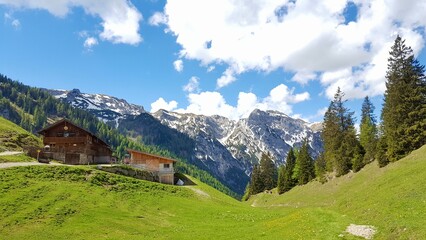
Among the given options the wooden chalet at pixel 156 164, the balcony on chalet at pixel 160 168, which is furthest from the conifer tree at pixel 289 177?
the balcony on chalet at pixel 160 168

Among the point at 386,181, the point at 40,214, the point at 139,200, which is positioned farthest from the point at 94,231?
the point at 386,181

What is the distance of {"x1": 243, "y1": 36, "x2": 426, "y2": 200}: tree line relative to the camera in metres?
57.0

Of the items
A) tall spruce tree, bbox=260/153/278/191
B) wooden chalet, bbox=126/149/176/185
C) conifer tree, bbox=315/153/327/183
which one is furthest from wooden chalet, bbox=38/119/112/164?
tall spruce tree, bbox=260/153/278/191

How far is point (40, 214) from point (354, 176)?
58050 mm

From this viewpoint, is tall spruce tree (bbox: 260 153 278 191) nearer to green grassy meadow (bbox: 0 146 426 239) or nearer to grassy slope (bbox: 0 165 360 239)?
green grassy meadow (bbox: 0 146 426 239)

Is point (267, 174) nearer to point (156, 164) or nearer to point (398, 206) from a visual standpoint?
point (156, 164)

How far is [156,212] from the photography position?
48906 millimetres

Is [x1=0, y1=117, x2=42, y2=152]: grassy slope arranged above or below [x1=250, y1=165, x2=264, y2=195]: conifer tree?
above

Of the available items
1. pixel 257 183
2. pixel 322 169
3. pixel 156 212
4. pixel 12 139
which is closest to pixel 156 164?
pixel 156 212

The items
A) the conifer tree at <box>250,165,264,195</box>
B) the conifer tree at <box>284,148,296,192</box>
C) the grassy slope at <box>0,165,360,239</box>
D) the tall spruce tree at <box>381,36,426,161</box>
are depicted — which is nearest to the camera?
the grassy slope at <box>0,165,360,239</box>

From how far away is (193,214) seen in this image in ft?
164

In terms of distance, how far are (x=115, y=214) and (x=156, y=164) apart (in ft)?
120

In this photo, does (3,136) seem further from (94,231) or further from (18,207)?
(94,231)

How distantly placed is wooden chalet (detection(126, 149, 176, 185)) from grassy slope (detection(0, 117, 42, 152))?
2548 centimetres
